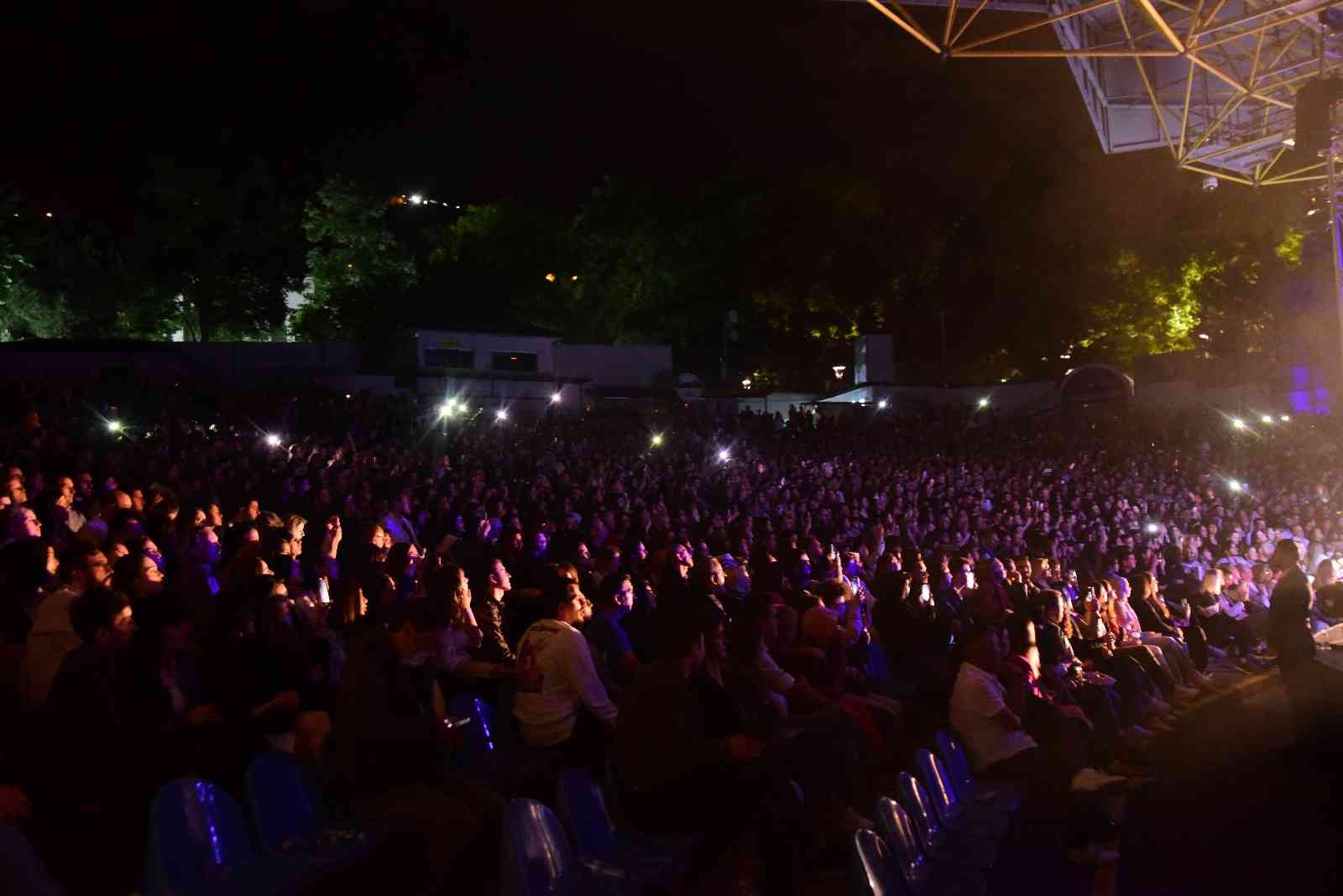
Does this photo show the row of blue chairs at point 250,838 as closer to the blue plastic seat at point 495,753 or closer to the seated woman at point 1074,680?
the blue plastic seat at point 495,753

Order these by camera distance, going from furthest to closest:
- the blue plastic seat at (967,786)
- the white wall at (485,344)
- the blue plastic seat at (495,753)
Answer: the white wall at (485,344) < the blue plastic seat at (967,786) < the blue plastic seat at (495,753)

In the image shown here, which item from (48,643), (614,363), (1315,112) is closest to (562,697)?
(48,643)

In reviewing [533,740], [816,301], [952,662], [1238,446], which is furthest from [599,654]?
[816,301]

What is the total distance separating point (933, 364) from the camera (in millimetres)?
46125

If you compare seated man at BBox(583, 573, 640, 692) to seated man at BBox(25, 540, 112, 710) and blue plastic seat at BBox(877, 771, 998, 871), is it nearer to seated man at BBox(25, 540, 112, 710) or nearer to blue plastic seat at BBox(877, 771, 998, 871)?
blue plastic seat at BBox(877, 771, 998, 871)

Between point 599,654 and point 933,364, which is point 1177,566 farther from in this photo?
point 933,364

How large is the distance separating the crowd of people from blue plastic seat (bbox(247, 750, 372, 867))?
0.37 feet

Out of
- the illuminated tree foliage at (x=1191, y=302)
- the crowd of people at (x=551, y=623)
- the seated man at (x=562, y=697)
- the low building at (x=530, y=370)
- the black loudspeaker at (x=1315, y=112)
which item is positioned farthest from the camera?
the illuminated tree foliage at (x=1191, y=302)

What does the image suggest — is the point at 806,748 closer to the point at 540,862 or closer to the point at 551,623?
the point at 551,623

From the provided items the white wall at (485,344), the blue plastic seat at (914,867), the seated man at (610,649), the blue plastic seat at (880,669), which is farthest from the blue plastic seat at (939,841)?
the white wall at (485,344)

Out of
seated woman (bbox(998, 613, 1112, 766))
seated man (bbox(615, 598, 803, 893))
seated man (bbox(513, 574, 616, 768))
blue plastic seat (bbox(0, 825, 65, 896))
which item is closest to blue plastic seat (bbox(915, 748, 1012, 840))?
seated woman (bbox(998, 613, 1112, 766))

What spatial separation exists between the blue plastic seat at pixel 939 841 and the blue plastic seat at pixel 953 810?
99mm

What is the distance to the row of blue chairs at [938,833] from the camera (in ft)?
13.7

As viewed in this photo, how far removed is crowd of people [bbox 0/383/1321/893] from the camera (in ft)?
14.9
